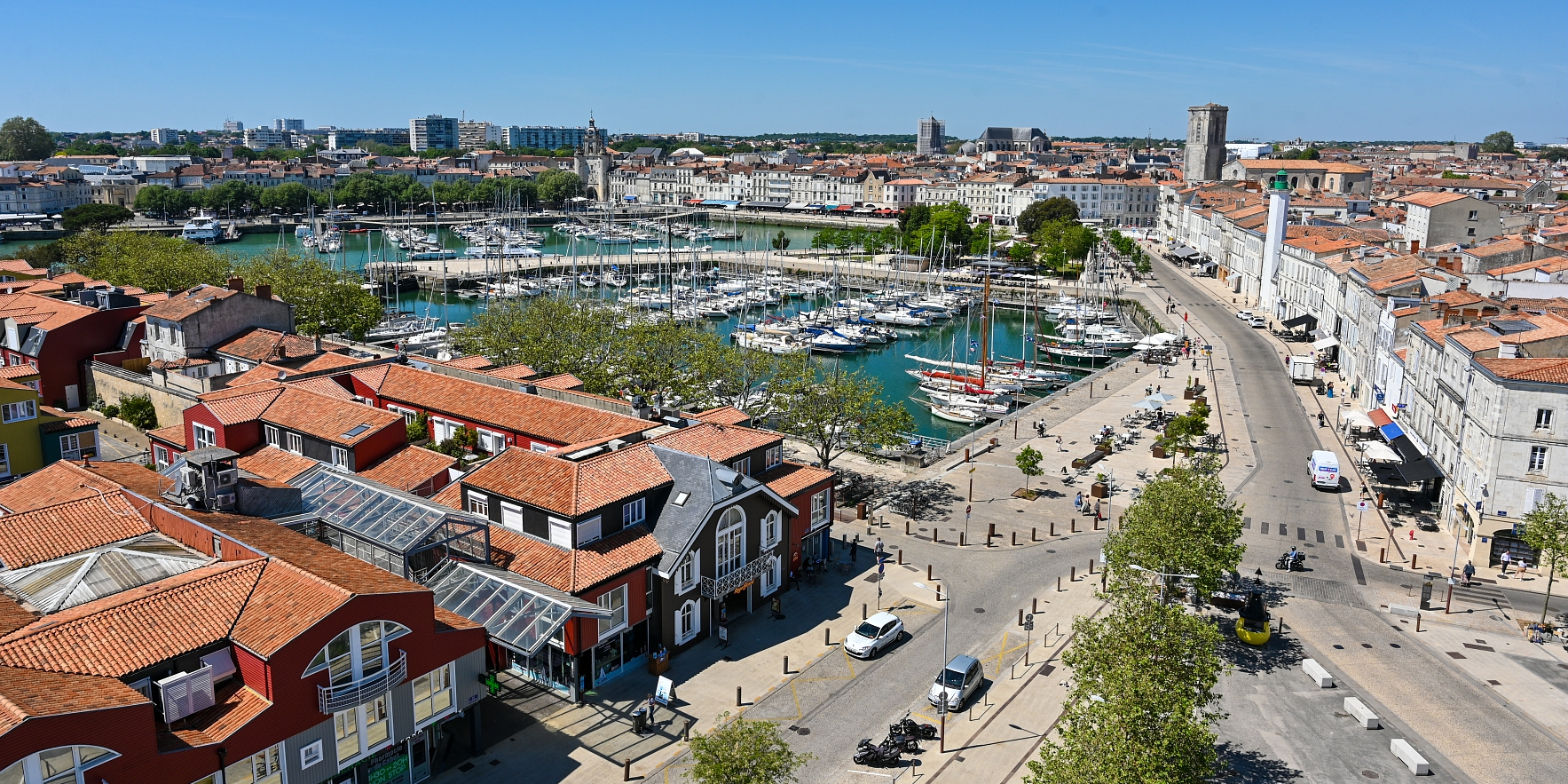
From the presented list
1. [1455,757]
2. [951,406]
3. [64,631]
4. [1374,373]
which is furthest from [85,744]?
[1374,373]

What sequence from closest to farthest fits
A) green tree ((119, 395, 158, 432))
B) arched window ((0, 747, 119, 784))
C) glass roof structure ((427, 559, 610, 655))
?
arched window ((0, 747, 119, 784)), glass roof structure ((427, 559, 610, 655)), green tree ((119, 395, 158, 432))

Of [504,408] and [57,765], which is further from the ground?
[504,408]

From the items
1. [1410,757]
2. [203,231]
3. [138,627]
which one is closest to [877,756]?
[1410,757]

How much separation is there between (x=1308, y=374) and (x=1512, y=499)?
2872 cm

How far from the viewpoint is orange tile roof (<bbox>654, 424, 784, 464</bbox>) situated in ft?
103

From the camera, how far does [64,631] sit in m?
18.1

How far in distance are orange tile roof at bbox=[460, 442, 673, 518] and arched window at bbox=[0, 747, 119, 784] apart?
459 inches

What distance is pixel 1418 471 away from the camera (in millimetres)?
40000

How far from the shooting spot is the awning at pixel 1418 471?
1555 inches

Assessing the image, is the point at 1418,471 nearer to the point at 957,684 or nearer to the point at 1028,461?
the point at 1028,461

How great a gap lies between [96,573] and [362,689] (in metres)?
6.43

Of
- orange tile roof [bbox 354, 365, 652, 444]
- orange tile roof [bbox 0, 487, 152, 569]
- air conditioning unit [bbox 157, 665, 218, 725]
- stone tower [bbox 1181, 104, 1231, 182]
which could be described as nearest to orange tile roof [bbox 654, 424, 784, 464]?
orange tile roof [bbox 354, 365, 652, 444]

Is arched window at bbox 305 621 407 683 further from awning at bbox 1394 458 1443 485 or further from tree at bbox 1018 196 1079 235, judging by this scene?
tree at bbox 1018 196 1079 235

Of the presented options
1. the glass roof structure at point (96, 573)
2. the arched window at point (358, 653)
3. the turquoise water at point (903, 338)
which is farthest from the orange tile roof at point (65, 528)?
the turquoise water at point (903, 338)
